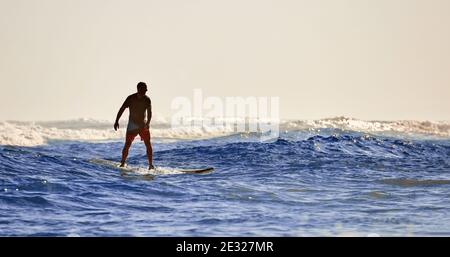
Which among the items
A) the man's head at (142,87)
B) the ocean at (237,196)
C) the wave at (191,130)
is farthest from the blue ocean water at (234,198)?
the wave at (191,130)

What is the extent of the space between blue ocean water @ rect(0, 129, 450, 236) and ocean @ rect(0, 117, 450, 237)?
18mm

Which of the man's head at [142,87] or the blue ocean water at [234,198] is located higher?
the man's head at [142,87]

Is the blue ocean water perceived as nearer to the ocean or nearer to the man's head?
the ocean

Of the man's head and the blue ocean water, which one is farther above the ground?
the man's head

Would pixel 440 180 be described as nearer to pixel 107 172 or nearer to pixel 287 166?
pixel 287 166

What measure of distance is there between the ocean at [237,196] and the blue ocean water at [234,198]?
2 cm

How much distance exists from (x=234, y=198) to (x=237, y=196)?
30cm

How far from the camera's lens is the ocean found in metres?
11.8

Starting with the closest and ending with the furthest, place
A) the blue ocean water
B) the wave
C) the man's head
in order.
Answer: the blue ocean water, the man's head, the wave

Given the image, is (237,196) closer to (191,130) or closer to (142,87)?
(142,87)

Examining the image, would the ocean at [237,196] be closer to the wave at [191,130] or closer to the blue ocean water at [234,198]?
the blue ocean water at [234,198]

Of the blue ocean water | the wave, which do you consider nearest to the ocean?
the blue ocean water

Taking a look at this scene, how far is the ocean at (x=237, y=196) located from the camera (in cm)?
1180
